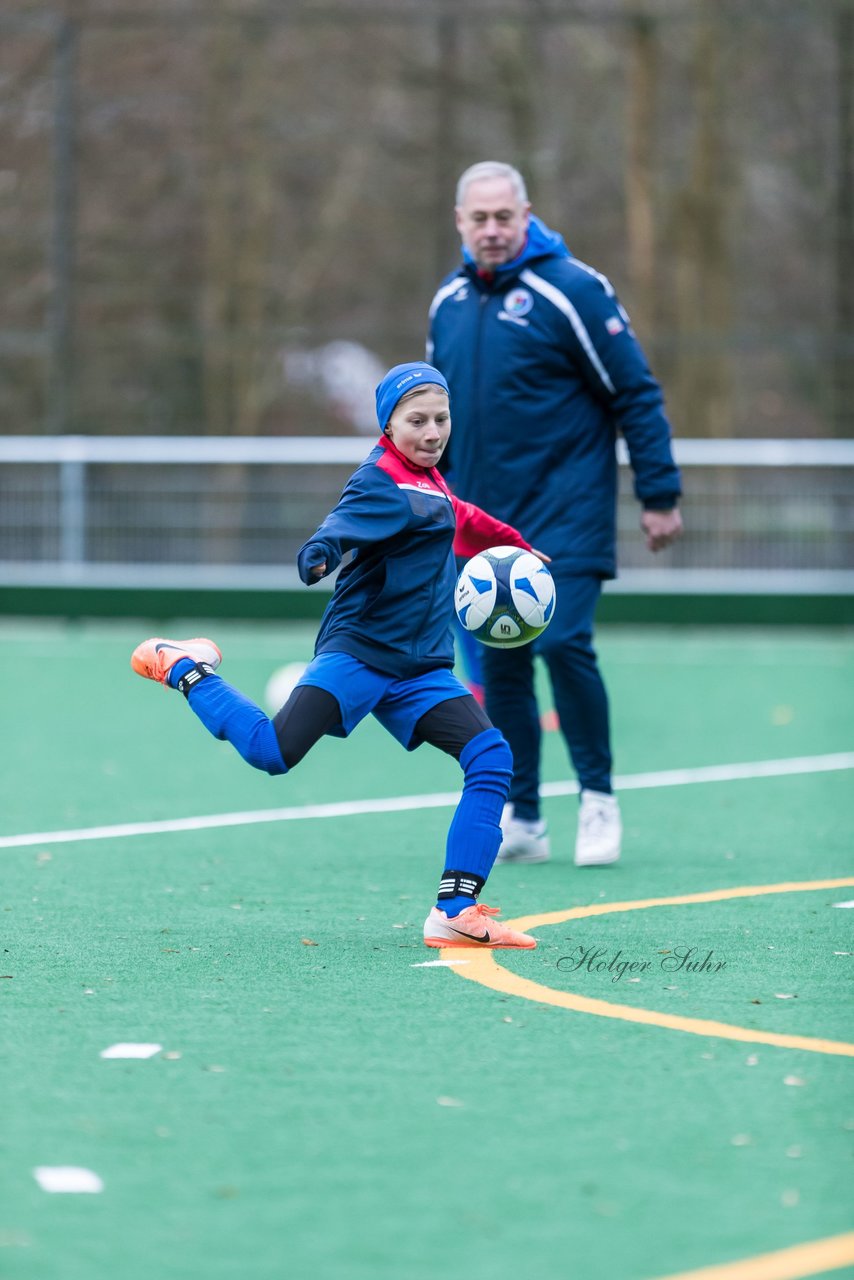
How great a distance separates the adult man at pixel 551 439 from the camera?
277 inches

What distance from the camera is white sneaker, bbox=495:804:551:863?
7203mm

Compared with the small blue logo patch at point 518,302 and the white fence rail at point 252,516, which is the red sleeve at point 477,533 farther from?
the white fence rail at point 252,516

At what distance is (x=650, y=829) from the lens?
798cm

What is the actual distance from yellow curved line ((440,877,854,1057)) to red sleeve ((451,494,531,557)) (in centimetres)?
104

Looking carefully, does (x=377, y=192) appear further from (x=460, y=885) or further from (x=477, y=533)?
(x=460, y=885)

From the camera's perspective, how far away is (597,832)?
708 centimetres

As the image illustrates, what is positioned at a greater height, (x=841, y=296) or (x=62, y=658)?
(x=841, y=296)

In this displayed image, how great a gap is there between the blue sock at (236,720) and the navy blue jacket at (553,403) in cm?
168

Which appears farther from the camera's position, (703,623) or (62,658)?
(703,623)

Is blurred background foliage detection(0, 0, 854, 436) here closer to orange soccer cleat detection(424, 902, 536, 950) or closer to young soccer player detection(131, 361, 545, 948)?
young soccer player detection(131, 361, 545, 948)

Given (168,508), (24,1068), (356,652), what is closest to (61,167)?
(168,508)

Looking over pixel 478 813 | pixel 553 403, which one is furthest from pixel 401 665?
pixel 553 403

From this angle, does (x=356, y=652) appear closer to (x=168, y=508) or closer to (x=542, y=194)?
(x=168, y=508)

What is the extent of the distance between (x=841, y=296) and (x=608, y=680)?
9.44m
